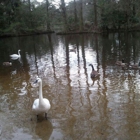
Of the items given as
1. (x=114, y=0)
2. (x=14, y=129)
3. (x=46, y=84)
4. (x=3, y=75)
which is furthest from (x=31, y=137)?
(x=114, y=0)

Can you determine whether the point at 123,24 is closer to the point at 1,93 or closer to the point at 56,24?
the point at 56,24

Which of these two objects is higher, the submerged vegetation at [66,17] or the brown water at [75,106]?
the submerged vegetation at [66,17]

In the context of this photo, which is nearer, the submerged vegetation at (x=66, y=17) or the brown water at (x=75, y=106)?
the brown water at (x=75, y=106)

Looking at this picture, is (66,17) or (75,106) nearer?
(75,106)

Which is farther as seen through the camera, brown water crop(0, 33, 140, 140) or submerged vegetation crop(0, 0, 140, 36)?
submerged vegetation crop(0, 0, 140, 36)

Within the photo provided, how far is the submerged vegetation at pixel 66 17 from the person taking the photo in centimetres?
3969

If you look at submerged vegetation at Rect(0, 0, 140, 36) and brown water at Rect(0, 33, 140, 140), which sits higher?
submerged vegetation at Rect(0, 0, 140, 36)

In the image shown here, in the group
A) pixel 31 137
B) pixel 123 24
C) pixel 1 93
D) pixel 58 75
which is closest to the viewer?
pixel 31 137

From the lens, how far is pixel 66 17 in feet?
149

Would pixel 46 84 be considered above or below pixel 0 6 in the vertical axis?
below

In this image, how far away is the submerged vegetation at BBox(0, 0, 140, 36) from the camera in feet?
130

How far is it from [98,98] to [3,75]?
645 cm

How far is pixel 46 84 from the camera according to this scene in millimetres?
10008

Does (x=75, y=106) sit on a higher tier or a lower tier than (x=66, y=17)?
lower
